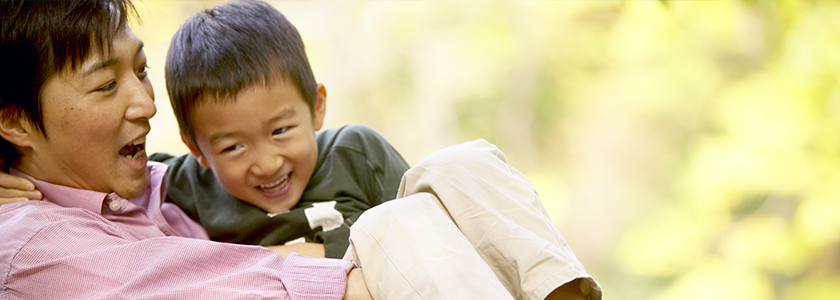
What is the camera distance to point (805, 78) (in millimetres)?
2621

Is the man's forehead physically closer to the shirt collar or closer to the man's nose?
the man's nose

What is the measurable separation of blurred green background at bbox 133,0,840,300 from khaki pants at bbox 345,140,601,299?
2.02m

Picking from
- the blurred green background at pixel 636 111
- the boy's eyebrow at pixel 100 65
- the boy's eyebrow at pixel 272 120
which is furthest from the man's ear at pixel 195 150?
the blurred green background at pixel 636 111

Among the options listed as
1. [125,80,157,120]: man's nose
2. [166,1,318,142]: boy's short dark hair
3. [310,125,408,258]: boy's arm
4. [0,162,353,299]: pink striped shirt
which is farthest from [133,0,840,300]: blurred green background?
[0,162,353,299]: pink striped shirt

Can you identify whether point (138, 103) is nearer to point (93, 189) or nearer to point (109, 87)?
point (109, 87)

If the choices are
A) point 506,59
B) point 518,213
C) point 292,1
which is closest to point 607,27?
point 506,59

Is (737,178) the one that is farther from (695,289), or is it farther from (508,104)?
(508,104)

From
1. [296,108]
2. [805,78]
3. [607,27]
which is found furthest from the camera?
[607,27]

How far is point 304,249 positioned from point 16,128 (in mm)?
565

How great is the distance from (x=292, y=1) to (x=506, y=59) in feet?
3.72

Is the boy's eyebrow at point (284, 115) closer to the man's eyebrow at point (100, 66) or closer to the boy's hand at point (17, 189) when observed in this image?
the man's eyebrow at point (100, 66)

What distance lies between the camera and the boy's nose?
1.30 meters

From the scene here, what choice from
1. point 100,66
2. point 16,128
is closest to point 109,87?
point 100,66

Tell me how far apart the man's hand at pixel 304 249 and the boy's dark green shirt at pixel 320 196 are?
0.02 metres
